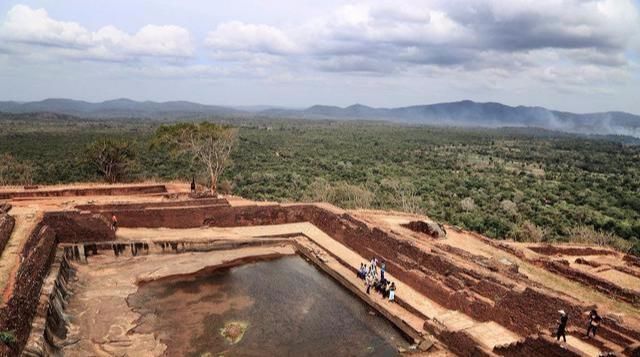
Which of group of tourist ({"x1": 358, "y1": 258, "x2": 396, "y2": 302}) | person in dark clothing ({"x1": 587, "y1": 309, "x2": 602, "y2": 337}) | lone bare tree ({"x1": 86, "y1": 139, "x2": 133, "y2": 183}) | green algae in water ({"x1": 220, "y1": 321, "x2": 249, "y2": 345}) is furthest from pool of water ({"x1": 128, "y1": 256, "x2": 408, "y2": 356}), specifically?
lone bare tree ({"x1": 86, "y1": 139, "x2": 133, "y2": 183})

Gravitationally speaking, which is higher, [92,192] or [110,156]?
[110,156]

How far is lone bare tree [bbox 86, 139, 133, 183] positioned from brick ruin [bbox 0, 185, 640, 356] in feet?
40.4

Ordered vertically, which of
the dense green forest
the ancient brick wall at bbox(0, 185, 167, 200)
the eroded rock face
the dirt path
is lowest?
the dense green forest

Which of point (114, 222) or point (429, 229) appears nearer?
point (114, 222)

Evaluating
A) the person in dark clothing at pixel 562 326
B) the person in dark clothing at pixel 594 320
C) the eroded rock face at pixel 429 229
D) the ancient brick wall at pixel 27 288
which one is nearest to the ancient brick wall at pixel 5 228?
the ancient brick wall at pixel 27 288

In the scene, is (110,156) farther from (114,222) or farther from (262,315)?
(262,315)

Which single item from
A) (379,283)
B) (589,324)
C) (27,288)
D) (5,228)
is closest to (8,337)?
(27,288)

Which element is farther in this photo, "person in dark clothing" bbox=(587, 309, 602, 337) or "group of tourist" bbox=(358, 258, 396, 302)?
"group of tourist" bbox=(358, 258, 396, 302)

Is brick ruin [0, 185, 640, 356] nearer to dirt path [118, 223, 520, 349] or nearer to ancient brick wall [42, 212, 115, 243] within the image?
ancient brick wall [42, 212, 115, 243]

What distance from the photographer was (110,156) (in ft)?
107

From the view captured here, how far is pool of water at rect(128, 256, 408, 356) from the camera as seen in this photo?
528 inches

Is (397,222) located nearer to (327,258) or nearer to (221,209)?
(327,258)

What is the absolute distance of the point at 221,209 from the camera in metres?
23.1

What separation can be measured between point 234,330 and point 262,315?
137 centimetres
